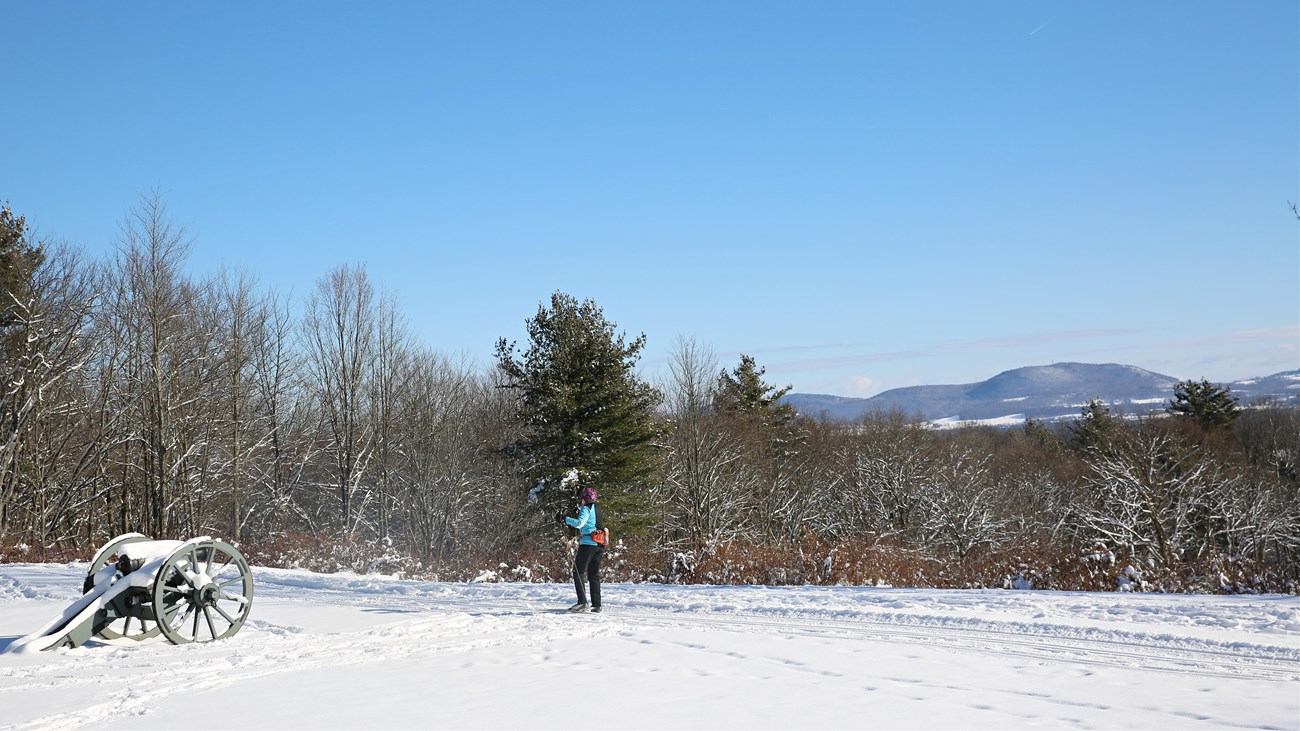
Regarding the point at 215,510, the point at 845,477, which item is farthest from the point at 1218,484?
the point at 215,510

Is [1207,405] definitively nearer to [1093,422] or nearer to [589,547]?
[1093,422]

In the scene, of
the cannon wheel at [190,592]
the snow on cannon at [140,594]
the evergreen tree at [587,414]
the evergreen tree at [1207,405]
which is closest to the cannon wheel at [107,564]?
the snow on cannon at [140,594]

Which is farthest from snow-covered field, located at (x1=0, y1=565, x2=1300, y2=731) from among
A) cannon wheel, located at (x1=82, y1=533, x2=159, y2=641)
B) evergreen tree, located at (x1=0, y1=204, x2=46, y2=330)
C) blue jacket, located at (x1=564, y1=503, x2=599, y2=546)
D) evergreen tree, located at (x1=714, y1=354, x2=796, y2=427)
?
evergreen tree, located at (x1=714, y1=354, x2=796, y2=427)

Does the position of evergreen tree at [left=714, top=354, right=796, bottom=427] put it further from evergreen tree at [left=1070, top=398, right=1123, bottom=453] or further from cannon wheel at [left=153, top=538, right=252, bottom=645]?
cannon wheel at [left=153, top=538, right=252, bottom=645]

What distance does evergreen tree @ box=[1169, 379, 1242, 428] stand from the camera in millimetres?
58219

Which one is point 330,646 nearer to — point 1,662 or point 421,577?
point 1,662

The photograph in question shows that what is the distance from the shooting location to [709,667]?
27.5 feet

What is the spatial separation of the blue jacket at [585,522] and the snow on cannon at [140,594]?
430 cm

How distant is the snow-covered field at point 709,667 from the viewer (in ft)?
21.5

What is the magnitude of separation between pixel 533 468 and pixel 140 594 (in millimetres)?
22589

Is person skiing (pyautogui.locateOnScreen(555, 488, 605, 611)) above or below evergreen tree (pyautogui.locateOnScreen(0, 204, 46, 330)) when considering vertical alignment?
below

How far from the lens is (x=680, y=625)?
1094 cm

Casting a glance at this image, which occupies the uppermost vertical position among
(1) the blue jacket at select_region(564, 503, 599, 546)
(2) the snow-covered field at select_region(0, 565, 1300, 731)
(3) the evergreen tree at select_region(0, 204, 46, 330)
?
(3) the evergreen tree at select_region(0, 204, 46, 330)

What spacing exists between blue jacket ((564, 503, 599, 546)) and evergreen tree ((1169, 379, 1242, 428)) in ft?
192
